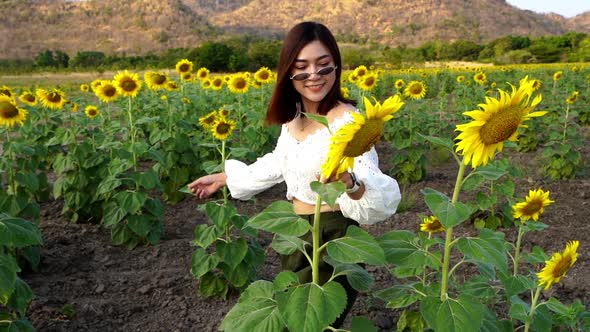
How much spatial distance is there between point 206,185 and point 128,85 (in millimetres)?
2630

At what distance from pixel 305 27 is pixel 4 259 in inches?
57.7

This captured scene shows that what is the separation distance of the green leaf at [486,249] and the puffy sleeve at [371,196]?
0.37 meters

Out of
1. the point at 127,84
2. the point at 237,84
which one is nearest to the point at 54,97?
the point at 127,84

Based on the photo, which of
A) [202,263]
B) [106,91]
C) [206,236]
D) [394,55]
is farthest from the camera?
[394,55]

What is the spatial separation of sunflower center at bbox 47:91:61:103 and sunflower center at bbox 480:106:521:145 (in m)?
5.00

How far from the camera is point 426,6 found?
124188 millimetres

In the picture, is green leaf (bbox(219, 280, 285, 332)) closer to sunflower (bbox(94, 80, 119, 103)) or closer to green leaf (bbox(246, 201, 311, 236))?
green leaf (bbox(246, 201, 311, 236))

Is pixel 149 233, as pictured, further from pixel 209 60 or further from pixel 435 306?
pixel 209 60

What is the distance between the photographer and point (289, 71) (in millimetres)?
2320

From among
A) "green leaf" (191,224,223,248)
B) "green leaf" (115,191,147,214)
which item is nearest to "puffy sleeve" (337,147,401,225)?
"green leaf" (191,224,223,248)

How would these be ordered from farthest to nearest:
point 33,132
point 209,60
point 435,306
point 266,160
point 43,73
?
point 43,73 < point 209,60 < point 33,132 < point 266,160 < point 435,306

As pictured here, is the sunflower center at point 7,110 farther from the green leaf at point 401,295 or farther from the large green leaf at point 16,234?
the green leaf at point 401,295

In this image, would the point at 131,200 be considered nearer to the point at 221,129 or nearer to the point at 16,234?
the point at 221,129

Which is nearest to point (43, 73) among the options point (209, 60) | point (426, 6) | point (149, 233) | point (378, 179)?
Result: point (209, 60)
